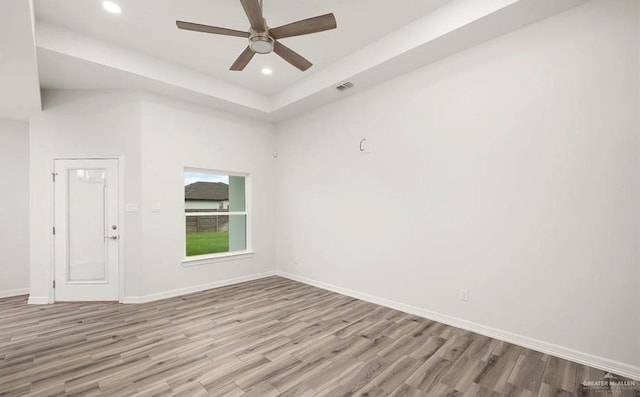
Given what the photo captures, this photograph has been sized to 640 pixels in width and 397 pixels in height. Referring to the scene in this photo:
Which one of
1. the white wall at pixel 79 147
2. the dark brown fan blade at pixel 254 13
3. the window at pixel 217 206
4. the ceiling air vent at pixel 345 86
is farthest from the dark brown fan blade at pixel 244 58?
the window at pixel 217 206

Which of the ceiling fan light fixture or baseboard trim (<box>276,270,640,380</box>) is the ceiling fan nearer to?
the ceiling fan light fixture

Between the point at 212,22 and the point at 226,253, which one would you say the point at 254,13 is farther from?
the point at 226,253

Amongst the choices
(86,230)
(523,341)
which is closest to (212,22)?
(86,230)

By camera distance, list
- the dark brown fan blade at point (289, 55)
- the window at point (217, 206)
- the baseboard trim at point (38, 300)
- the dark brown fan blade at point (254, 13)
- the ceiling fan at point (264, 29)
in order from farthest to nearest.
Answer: the window at point (217, 206)
the baseboard trim at point (38, 300)
the dark brown fan blade at point (289, 55)
the ceiling fan at point (264, 29)
the dark brown fan blade at point (254, 13)

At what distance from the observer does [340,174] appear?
4.70 metres

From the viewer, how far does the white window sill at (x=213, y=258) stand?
4.70 metres

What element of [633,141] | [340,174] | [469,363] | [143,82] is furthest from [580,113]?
[143,82]

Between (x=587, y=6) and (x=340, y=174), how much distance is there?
10.6 ft

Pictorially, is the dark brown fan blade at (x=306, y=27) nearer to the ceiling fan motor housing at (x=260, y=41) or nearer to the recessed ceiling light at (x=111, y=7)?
the ceiling fan motor housing at (x=260, y=41)

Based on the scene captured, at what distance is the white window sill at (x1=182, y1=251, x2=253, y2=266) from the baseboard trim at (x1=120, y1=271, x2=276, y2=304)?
0.37 meters

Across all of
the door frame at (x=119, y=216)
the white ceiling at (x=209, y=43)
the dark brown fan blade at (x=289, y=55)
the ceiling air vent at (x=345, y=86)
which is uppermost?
the white ceiling at (x=209, y=43)

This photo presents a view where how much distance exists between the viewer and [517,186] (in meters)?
2.92

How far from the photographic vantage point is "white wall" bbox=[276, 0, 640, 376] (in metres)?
2.43

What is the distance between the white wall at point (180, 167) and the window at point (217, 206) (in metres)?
0.20
